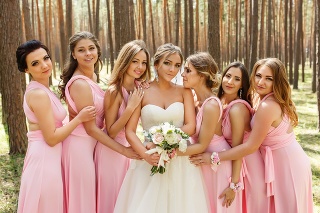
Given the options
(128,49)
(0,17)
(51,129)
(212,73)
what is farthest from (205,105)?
(0,17)

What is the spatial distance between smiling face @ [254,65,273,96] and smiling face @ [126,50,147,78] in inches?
42.7

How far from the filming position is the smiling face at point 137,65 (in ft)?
11.6

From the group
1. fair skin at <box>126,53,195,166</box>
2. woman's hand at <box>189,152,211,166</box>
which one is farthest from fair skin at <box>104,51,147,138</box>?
woman's hand at <box>189,152,211,166</box>

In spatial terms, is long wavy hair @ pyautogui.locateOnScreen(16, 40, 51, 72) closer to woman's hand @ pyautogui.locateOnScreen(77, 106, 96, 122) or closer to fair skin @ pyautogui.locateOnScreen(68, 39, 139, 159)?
fair skin @ pyautogui.locateOnScreen(68, 39, 139, 159)

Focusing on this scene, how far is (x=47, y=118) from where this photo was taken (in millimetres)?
3250

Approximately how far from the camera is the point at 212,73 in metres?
3.52

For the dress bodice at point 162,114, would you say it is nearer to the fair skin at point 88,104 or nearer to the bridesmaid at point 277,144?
the fair skin at point 88,104

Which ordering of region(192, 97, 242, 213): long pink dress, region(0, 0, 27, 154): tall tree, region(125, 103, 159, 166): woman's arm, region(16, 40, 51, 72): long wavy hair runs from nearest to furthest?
region(125, 103, 159, 166): woman's arm, region(16, 40, 51, 72): long wavy hair, region(192, 97, 242, 213): long pink dress, region(0, 0, 27, 154): tall tree

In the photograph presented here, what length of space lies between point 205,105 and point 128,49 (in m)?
0.90

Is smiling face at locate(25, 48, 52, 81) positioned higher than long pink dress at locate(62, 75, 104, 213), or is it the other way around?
smiling face at locate(25, 48, 52, 81)

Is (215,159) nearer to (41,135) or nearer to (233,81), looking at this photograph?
(233,81)

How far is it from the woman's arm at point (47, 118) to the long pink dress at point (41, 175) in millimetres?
77

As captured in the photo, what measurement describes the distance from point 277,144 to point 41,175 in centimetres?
217

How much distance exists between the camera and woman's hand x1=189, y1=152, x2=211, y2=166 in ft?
11.0
